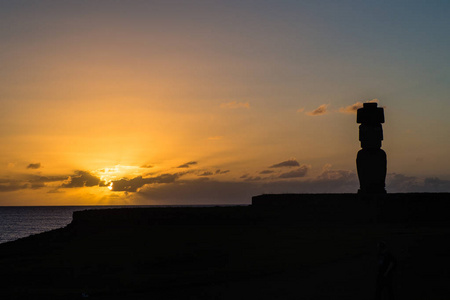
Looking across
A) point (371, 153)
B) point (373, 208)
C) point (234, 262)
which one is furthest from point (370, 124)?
point (234, 262)

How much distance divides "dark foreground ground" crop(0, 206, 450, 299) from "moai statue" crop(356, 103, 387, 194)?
11.1ft

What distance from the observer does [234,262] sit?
1556 cm

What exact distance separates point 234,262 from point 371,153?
1533cm

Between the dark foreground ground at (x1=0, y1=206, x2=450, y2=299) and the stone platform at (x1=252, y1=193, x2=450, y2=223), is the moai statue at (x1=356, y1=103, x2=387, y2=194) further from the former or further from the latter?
the dark foreground ground at (x1=0, y1=206, x2=450, y2=299)

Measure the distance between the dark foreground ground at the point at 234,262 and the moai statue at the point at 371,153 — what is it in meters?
3.38

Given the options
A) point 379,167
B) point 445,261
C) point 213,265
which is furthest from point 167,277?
point 379,167

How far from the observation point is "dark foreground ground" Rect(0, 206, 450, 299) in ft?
38.7

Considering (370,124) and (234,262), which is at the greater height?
(370,124)

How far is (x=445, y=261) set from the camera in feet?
47.6

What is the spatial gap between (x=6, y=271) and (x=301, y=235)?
1066cm

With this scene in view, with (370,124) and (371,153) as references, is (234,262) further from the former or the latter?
(370,124)

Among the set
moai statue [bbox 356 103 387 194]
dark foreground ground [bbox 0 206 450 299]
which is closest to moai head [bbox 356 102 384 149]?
moai statue [bbox 356 103 387 194]

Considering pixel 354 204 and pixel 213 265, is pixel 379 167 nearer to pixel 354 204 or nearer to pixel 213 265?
pixel 354 204

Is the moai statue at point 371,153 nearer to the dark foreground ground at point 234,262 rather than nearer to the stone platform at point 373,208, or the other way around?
the stone platform at point 373,208
